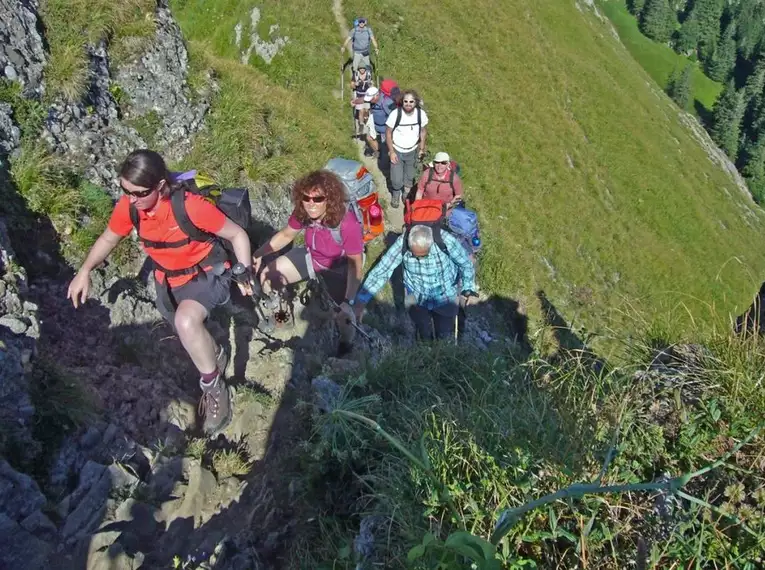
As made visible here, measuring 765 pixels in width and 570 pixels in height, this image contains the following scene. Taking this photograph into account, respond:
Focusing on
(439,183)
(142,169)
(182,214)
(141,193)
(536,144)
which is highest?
(142,169)

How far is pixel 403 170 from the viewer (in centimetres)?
1174

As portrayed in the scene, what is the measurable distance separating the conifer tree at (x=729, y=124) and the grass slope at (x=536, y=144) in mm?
69388

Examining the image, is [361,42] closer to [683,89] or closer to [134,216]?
[134,216]

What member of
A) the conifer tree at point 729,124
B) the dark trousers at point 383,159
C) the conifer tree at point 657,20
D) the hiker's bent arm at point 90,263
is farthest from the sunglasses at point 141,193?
the conifer tree at point 657,20

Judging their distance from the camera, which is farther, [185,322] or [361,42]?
[361,42]

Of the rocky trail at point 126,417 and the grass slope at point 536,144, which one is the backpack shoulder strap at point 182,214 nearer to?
the rocky trail at point 126,417

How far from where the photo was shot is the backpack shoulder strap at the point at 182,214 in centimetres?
465

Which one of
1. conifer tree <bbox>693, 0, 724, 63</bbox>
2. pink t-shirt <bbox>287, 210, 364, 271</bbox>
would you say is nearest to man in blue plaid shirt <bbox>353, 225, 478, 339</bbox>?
pink t-shirt <bbox>287, 210, 364, 271</bbox>

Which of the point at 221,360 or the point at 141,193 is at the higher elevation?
the point at 141,193

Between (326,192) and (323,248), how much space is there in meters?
0.85

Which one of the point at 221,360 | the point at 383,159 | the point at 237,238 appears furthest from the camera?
the point at 383,159

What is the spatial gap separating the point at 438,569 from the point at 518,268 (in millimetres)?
14016

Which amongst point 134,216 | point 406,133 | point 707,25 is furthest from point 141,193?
point 707,25

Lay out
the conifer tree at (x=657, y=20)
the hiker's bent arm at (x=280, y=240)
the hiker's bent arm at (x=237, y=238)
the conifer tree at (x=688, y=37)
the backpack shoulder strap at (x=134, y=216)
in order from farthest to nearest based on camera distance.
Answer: the conifer tree at (x=688, y=37) < the conifer tree at (x=657, y=20) < the hiker's bent arm at (x=280, y=240) < the hiker's bent arm at (x=237, y=238) < the backpack shoulder strap at (x=134, y=216)
